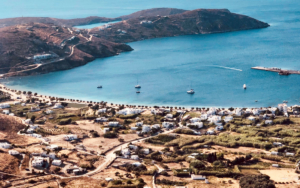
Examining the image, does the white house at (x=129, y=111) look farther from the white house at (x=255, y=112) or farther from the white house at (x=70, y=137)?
the white house at (x=255, y=112)

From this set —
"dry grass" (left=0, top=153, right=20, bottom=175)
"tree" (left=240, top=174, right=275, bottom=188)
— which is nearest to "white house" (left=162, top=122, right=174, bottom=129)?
"dry grass" (left=0, top=153, right=20, bottom=175)

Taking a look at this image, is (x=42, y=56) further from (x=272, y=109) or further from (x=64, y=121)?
(x=272, y=109)

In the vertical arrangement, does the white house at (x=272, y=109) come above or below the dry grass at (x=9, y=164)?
above

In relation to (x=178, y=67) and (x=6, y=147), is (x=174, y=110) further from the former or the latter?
(x=178, y=67)

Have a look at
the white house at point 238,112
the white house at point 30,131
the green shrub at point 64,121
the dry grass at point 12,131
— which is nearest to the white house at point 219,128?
the white house at point 238,112

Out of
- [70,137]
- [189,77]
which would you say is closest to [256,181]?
[70,137]

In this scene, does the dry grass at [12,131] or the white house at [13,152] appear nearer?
the white house at [13,152]

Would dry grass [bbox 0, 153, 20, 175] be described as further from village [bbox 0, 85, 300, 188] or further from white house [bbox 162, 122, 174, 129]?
white house [bbox 162, 122, 174, 129]
